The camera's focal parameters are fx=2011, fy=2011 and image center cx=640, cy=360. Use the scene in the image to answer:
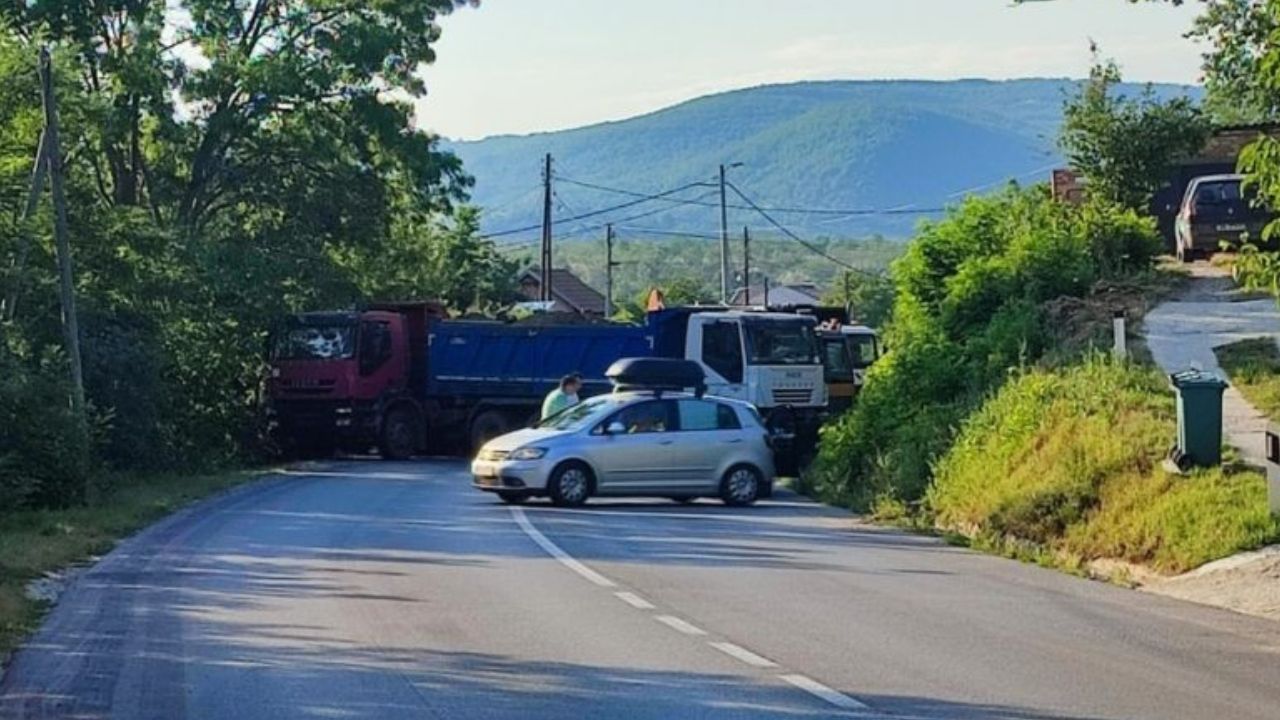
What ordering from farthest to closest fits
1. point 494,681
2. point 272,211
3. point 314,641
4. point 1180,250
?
point 272,211, point 1180,250, point 314,641, point 494,681

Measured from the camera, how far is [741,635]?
43.4 ft

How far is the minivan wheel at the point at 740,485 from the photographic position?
27.3m

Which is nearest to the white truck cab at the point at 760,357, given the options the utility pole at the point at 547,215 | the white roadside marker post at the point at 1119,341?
the white roadside marker post at the point at 1119,341

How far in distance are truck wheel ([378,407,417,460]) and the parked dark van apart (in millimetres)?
15596

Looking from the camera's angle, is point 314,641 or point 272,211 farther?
point 272,211

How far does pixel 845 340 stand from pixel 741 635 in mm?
29415

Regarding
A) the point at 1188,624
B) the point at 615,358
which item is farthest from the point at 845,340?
the point at 1188,624

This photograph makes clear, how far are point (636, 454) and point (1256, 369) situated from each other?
8120 mm

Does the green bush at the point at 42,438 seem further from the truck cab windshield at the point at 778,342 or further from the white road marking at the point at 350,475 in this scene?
the truck cab windshield at the point at 778,342

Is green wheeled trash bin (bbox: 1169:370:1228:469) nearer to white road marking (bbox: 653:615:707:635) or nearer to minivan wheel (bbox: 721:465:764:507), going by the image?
white road marking (bbox: 653:615:707:635)

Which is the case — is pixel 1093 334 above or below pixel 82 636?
above

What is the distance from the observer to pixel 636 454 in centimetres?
2653

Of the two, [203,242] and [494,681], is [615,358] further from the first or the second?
[494,681]

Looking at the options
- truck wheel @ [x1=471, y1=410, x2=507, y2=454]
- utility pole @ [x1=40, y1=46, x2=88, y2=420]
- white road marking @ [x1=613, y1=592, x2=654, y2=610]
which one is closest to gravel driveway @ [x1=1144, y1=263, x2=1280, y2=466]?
white road marking @ [x1=613, y1=592, x2=654, y2=610]
